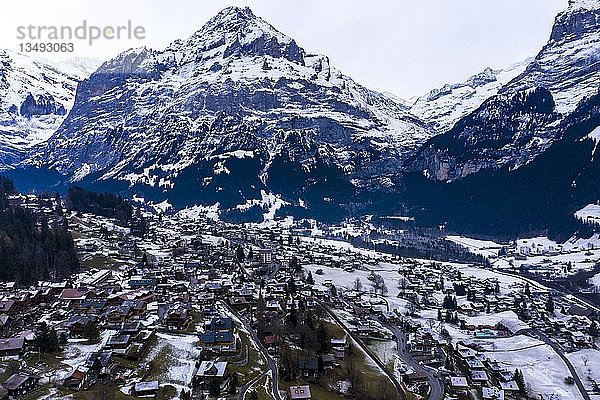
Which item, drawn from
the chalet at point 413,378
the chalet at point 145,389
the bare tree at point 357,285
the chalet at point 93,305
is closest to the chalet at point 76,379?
the chalet at point 145,389

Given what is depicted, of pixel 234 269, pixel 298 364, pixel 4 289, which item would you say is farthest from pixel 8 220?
pixel 298 364

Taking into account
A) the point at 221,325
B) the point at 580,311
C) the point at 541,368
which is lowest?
the point at 541,368

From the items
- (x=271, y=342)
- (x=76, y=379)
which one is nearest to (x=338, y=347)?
(x=271, y=342)

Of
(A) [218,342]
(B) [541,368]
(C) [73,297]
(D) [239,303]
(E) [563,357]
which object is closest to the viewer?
(A) [218,342]

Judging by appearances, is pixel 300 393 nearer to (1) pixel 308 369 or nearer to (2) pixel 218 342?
(1) pixel 308 369

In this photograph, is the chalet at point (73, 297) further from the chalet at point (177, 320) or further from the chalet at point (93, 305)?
the chalet at point (177, 320)

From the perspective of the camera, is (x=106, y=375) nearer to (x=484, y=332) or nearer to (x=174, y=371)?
(x=174, y=371)
